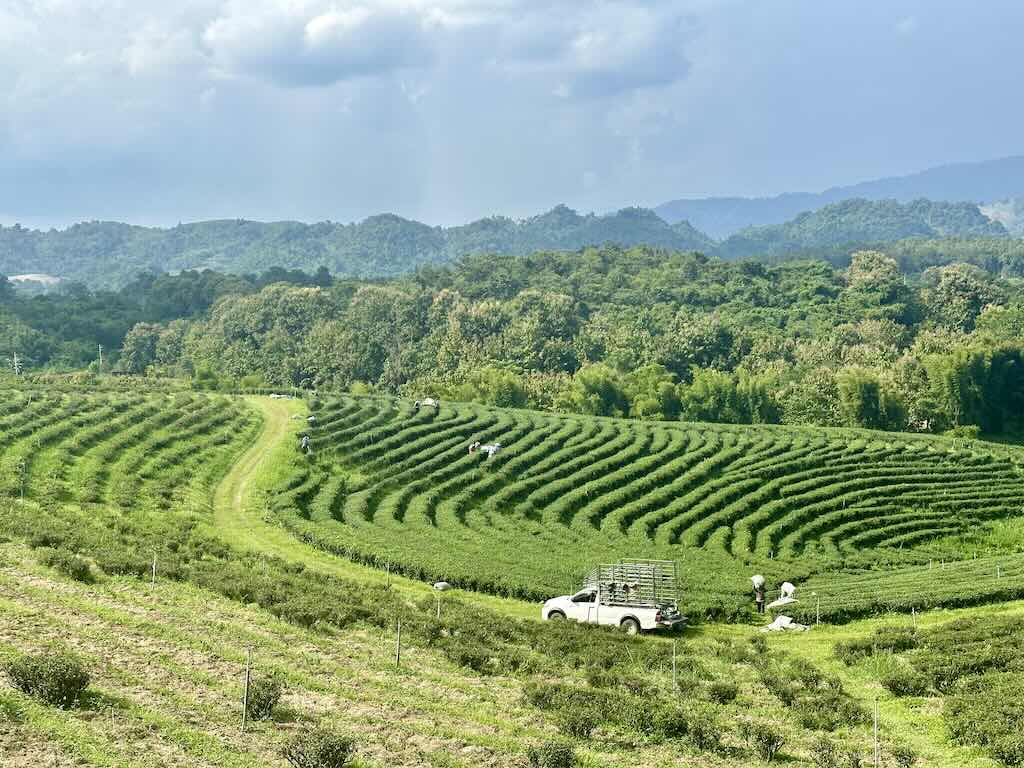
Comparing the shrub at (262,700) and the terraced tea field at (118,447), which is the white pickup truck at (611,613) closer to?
the shrub at (262,700)

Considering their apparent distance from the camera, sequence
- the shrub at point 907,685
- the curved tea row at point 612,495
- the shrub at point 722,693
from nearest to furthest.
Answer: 1. the shrub at point 722,693
2. the shrub at point 907,685
3. the curved tea row at point 612,495

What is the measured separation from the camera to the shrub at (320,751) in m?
17.0

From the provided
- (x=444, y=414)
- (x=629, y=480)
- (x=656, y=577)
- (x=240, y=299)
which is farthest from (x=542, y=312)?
(x=656, y=577)

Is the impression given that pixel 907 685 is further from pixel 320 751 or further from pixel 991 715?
pixel 320 751

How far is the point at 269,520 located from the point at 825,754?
105ft

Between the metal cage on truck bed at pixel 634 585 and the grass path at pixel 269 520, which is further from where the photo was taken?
the grass path at pixel 269 520

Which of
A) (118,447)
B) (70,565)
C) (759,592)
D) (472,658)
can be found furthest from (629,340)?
(472,658)

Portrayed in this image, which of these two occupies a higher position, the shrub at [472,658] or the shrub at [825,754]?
the shrub at [472,658]

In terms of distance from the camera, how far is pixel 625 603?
31953 millimetres

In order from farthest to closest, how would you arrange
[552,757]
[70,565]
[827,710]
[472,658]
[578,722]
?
1. [70,565]
2. [472,658]
3. [827,710]
4. [578,722]
5. [552,757]

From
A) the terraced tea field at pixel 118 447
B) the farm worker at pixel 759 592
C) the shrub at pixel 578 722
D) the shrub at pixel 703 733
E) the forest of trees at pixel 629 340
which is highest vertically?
the forest of trees at pixel 629 340

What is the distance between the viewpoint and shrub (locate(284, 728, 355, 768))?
55.9ft

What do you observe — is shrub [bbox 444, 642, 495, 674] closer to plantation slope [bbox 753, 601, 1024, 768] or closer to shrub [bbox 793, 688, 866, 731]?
shrub [bbox 793, 688, 866, 731]

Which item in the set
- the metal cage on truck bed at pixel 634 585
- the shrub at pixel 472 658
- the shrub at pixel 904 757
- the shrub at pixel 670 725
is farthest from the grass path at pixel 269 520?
the shrub at pixel 904 757
